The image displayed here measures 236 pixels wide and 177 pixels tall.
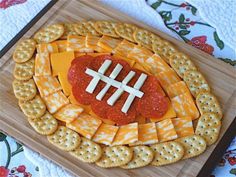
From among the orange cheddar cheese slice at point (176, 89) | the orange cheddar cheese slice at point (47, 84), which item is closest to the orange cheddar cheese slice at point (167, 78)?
the orange cheddar cheese slice at point (176, 89)

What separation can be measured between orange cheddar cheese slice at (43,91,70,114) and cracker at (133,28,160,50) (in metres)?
0.23

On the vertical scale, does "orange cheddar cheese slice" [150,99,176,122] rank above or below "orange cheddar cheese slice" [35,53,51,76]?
above

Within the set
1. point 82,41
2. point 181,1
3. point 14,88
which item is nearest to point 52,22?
point 82,41

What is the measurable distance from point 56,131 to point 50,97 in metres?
0.08

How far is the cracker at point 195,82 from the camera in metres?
1.09

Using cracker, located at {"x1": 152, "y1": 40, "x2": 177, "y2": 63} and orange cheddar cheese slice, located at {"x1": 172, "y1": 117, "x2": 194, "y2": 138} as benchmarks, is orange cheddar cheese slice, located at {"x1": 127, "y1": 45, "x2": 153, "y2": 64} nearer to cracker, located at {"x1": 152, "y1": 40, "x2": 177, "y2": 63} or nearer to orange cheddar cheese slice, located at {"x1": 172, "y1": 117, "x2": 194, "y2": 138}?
cracker, located at {"x1": 152, "y1": 40, "x2": 177, "y2": 63}

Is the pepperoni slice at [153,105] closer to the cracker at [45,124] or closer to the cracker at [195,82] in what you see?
the cracker at [195,82]

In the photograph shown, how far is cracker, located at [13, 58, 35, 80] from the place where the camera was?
1.10 m

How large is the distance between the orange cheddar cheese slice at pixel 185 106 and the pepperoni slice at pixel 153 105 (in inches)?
0.9

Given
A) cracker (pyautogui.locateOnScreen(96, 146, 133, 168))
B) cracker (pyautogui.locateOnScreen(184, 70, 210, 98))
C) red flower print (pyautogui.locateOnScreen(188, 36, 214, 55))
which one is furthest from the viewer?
red flower print (pyautogui.locateOnScreen(188, 36, 214, 55))

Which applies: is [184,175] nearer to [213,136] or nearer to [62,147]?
[213,136]

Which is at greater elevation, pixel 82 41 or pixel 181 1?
pixel 181 1

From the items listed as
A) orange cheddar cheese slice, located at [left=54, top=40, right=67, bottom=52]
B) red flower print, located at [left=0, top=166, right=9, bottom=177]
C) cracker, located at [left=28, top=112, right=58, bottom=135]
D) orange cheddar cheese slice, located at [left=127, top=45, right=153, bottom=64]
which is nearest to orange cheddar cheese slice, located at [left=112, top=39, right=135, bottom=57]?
orange cheddar cheese slice, located at [left=127, top=45, right=153, bottom=64]

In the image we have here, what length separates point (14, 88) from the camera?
1.09m
